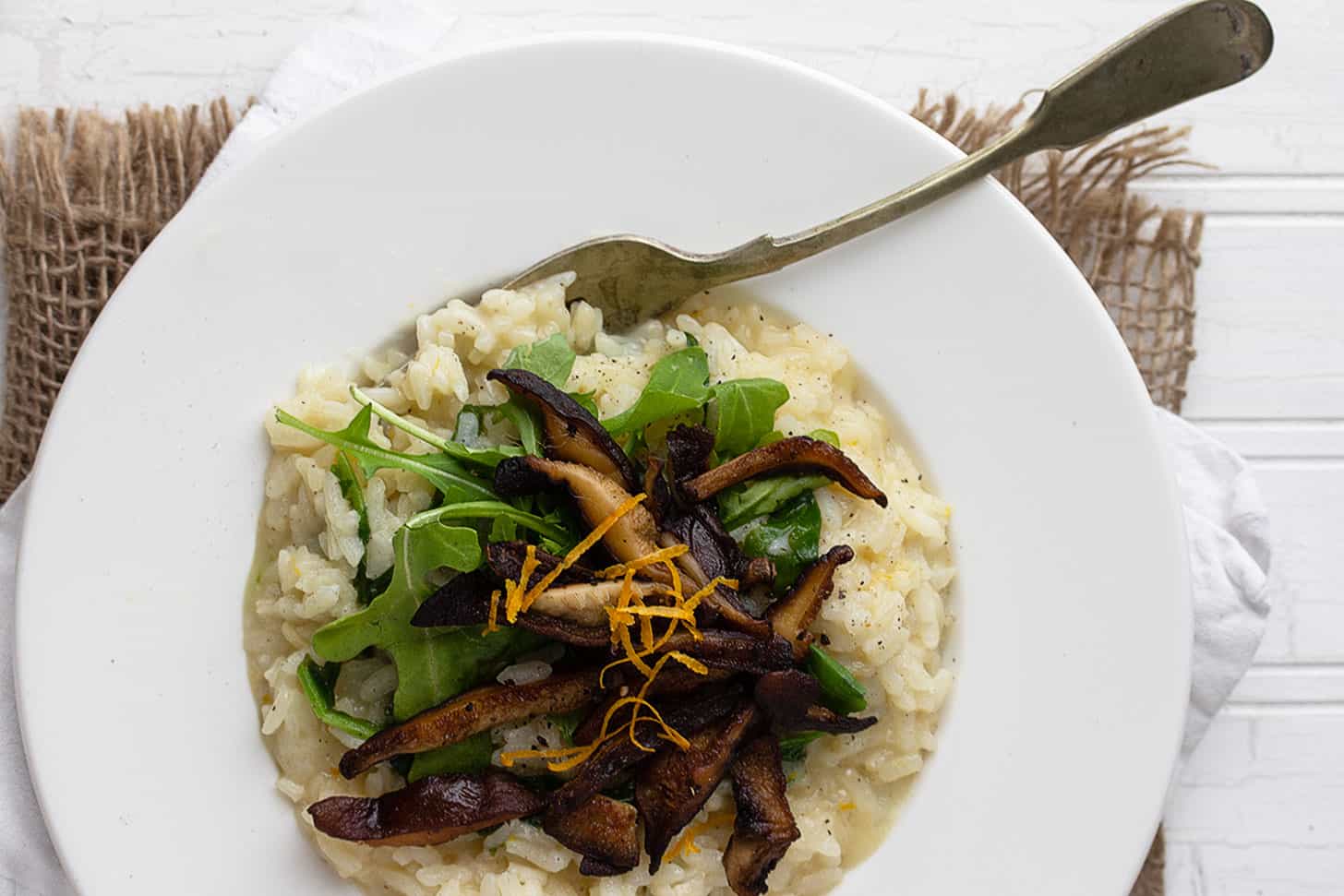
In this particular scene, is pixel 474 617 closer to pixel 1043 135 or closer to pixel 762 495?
pixel 762 495

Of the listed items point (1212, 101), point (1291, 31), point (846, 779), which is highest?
point (1291, 31)

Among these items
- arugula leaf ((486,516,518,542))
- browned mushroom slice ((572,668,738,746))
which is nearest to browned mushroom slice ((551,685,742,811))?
browned mushroom slice ((572,668,738,746))

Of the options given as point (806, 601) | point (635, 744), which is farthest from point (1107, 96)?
point (635, 744)

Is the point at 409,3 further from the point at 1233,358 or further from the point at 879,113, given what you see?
the point at 1233,358

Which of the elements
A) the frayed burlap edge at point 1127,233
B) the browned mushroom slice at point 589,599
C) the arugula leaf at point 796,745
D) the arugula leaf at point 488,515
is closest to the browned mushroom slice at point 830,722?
the arugula leaf at point 796,745

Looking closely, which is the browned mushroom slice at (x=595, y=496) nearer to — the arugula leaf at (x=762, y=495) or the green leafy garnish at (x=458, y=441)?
the green leafy garnish at (x=458, y=441)

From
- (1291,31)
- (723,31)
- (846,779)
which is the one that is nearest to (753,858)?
(846,779)
